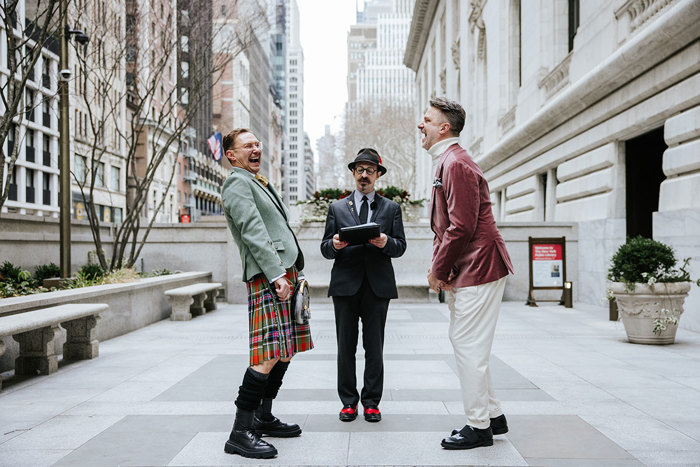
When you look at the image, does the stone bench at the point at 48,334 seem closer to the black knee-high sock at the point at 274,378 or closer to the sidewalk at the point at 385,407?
the sidewalk at the point at 385,407

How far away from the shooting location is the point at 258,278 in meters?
4.20

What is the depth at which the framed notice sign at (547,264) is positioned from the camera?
14172mm

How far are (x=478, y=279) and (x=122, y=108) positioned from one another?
57193mm

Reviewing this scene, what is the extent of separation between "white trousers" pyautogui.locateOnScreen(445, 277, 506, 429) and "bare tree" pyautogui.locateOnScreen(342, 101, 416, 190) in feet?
161

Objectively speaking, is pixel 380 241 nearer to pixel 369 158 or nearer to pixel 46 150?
pixel 369 158

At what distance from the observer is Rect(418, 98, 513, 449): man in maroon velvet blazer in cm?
413

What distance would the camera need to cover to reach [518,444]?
14.1 ft

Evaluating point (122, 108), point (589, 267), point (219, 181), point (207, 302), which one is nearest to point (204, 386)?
point (207, 302)

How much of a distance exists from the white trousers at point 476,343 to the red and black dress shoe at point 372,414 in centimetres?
87

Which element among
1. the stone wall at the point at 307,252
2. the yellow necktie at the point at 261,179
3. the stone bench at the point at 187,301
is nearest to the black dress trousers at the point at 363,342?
the yellow necktie at the point at 261,179

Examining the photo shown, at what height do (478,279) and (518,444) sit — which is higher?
(478,279)

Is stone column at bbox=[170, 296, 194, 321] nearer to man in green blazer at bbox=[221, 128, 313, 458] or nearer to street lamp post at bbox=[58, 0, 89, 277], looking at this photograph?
street lamp post at bbox=[58, 0, 89, 277]

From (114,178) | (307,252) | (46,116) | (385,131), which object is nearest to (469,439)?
(307,252)

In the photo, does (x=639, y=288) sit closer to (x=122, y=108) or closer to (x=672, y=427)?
(x=672, y=427)
